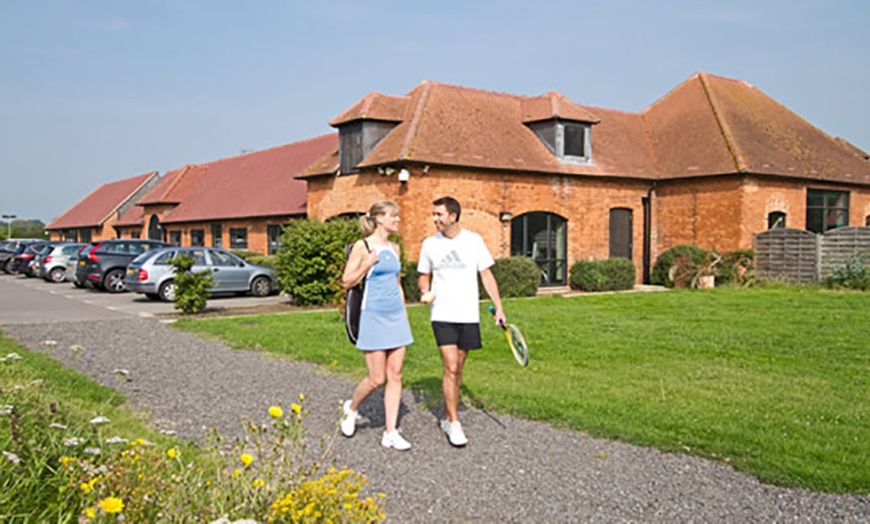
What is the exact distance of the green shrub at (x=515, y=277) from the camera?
20.6 meters

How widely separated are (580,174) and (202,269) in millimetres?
11325

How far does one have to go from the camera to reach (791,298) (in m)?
18.8

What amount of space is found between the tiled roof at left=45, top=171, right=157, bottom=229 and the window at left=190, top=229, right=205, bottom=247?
13.9 metres

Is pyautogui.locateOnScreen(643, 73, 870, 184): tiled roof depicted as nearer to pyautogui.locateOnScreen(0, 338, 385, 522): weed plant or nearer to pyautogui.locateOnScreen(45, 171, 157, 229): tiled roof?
pyautogui.locateOnScreen(0, 338, 385, 522): weed plant

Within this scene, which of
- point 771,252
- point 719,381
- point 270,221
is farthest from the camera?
point 270,221

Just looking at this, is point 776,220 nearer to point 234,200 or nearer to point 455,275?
point 455,275

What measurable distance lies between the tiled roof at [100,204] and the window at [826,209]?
39100 mm

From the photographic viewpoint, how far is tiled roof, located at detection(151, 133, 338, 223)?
1228 inches

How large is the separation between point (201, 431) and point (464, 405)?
242 cm

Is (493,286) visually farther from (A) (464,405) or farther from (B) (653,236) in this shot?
(B) (653,236)

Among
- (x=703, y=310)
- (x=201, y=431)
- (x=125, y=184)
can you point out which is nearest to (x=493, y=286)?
(x=201, y=431)

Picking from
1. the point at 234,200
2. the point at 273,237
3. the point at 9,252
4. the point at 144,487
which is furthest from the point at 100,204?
the point at 144,487

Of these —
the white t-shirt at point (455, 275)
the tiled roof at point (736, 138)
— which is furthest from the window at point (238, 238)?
the white t-shirt at point (455, 275)

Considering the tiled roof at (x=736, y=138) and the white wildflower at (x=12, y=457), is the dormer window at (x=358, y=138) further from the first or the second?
the white wildflower at (x=12, y=457)
